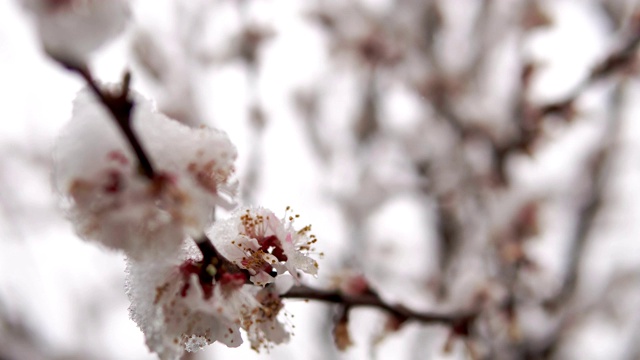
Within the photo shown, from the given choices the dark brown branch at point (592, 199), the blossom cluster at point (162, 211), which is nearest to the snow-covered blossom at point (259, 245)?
the blossom cluster at point (162, 211)

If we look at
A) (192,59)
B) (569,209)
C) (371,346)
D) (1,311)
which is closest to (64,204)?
(371,346)

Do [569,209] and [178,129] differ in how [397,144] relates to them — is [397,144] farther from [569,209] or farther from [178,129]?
[178,129]

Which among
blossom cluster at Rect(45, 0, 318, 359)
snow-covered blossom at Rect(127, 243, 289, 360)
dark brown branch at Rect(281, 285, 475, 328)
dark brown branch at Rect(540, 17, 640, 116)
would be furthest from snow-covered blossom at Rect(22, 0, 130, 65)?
dark brown branch at Rect(540, 17, 640, 116)

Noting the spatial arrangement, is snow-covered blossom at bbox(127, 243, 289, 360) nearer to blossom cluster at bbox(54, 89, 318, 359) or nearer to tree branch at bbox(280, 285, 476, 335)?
blossom cluster at bbox(54, 89, 318, 359)

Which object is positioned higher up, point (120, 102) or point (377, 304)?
point (377, 304)

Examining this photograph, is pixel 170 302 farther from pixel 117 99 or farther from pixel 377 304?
pixel 377 304

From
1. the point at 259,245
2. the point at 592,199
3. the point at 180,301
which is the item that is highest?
the point at 592,199

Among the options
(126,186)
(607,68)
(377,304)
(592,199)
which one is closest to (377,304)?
(377,304)
